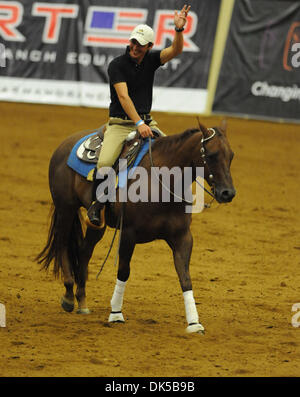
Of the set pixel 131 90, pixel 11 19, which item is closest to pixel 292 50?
pixel 11 19

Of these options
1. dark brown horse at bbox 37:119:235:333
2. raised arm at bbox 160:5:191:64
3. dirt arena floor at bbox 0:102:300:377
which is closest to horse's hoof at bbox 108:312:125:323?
dark brown horse at bbox 37:119:235:333

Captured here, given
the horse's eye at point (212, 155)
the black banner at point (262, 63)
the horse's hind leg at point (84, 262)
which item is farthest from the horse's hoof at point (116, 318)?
the black banner at point (262, 63)

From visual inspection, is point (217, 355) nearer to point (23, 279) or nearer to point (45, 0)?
point (23, 279)

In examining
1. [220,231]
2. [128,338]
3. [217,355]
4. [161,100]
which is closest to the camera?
[217,355]

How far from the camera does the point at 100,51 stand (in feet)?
70.5

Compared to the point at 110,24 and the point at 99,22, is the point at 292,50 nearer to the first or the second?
the point at 110,24

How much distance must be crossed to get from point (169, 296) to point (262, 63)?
12.9 metres

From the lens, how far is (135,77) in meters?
7.70

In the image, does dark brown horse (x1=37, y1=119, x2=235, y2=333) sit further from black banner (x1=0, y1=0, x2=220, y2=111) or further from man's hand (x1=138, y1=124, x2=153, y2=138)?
black banner (x1=0, y1=0, x2=220, y2=111)

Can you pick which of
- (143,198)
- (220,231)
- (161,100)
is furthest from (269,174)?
(143,198)

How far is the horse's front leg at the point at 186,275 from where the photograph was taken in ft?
23.6

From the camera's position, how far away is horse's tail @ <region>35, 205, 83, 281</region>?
853cm

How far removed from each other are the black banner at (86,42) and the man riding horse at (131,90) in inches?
530

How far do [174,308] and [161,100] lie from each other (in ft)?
43.9
